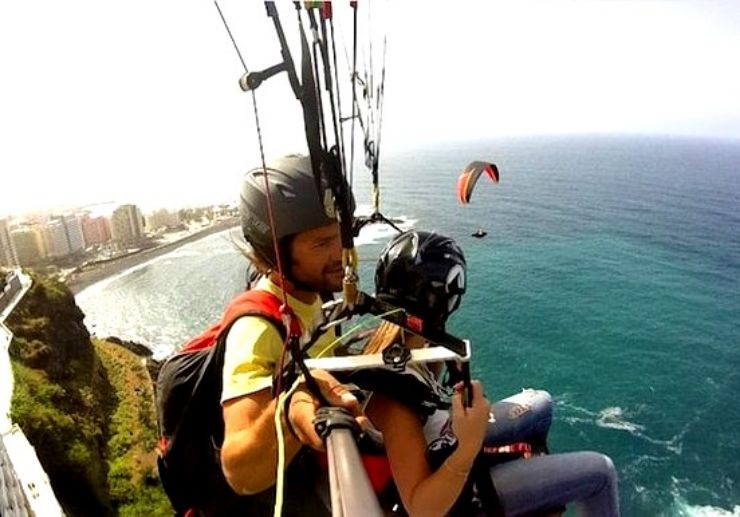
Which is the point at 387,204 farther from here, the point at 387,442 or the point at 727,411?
the point at 387,442

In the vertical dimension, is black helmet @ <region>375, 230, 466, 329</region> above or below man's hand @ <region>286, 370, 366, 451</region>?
above

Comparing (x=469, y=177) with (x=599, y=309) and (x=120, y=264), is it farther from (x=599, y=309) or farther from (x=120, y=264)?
(x=120, y=264)

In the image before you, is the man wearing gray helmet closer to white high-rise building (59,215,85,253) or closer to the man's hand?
the man's hand

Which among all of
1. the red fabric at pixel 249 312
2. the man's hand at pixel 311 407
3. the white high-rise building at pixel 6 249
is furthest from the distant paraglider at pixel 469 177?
the white high-rise building at pixel 6 249

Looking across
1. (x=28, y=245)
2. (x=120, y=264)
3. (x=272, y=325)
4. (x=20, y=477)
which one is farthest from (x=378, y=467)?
(x=28, y=245)

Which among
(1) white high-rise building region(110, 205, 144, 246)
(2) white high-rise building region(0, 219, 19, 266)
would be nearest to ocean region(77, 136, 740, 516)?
(1) white high-rise building region(110, 205, 144, 246)
